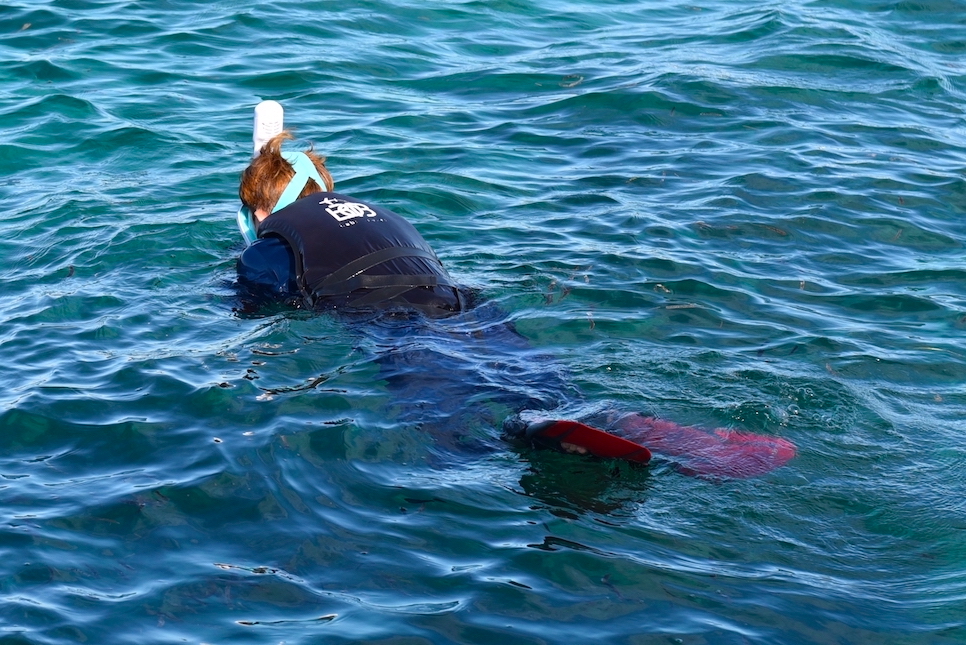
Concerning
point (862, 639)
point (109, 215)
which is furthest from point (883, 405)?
point (109, 215)

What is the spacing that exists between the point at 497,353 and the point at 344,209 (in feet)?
3.64

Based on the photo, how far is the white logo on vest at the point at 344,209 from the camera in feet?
18.6

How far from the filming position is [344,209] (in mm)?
5727

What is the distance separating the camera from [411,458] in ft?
15.6

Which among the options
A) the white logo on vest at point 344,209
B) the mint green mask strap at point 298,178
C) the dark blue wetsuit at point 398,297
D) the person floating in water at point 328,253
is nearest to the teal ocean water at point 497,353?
the dark blue wetsuit at point 398,297

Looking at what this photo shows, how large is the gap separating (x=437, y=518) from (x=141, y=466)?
1.38 metres

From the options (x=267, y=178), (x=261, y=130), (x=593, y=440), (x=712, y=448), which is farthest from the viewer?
(x=261, y=130)

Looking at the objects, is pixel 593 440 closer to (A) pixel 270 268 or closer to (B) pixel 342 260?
(B) pixel 342 260

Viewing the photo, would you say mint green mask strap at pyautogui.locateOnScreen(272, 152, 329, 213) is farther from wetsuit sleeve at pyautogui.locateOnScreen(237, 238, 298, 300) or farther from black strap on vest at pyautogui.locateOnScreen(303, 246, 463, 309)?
black strap on vest at pyautogui.locateOnScreen(303, 246, 463, 309)

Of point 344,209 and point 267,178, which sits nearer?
point 344,209

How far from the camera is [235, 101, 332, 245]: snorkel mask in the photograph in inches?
238

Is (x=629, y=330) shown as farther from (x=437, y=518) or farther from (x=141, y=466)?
(x=141, y=466)

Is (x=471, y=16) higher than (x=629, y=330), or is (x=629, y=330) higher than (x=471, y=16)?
(x=471, y=16)

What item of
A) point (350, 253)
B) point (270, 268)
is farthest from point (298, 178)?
point (350, 253)
